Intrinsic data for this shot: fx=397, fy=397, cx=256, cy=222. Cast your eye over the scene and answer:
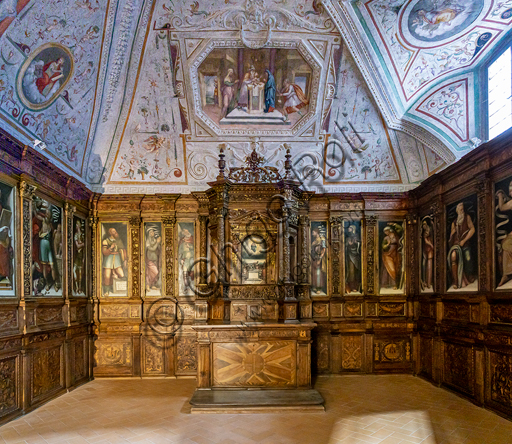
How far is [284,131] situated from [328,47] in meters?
2.18

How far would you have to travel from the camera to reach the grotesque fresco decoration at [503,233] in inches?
252

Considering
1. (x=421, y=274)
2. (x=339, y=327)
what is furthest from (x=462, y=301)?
(x=339, y=327)

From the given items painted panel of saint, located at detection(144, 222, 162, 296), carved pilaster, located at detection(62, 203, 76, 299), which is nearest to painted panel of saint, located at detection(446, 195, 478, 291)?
painted panel of saint, located at detection(144, 222, 162, 296)

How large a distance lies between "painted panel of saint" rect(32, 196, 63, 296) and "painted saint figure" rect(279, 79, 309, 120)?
219 inches

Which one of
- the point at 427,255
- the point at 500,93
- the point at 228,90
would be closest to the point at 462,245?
the point at 427,255

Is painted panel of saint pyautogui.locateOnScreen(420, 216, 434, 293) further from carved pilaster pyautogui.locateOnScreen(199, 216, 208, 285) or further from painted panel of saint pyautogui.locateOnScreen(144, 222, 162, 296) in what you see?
painted panel of saint pyautogui.locateOnScreen(144, 222, 162, 296)

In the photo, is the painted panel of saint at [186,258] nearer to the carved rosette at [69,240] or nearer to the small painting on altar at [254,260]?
the small painting on altar at [254,260]

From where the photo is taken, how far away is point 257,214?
9.41 m

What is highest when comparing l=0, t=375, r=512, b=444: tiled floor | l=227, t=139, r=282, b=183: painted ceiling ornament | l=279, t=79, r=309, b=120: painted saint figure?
l=279, t=79, r=309, b=120: painted saint figure

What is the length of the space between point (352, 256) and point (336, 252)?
0.43 m

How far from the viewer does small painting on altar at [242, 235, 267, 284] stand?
955 cm

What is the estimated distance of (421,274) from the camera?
9430 millimetres

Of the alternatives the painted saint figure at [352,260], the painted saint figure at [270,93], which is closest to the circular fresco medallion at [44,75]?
the painted saint figure at [270,93]

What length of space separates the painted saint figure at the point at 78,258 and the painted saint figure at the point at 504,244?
8429mm
